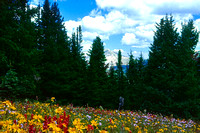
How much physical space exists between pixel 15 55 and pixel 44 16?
12.0 meters

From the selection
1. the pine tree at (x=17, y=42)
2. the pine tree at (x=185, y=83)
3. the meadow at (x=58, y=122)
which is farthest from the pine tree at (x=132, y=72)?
the meadow at (x=58, y=122)

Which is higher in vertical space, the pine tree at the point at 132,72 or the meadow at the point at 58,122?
the pine tree at the point at 132,72

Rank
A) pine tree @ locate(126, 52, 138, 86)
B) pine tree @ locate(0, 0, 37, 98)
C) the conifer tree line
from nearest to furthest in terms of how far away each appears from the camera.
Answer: pine tree @ locate(0, 0, 37, 98)
the conifer tree line
pine tree @ locate(126, 52, 138, 86)

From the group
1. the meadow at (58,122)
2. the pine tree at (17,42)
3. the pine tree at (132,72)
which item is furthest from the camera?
the pine tree at (132,72)

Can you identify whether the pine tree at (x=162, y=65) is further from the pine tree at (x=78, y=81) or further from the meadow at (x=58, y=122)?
the meadow at (x=58, y=122)

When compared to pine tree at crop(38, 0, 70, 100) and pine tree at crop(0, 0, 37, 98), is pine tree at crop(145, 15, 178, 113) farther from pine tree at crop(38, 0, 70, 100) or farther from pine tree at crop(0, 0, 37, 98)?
Answer: pine tree at crop(0, 0, 37, 98)

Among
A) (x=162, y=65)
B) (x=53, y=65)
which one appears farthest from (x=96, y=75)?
(x=162, y=65)

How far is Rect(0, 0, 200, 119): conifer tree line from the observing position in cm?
1388

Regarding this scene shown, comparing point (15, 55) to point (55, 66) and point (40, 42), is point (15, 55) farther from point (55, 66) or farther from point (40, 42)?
point (40, 42)

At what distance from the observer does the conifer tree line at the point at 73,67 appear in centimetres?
1388

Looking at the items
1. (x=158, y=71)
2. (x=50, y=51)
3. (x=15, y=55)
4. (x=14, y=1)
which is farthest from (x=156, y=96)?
(x=14, y=1)

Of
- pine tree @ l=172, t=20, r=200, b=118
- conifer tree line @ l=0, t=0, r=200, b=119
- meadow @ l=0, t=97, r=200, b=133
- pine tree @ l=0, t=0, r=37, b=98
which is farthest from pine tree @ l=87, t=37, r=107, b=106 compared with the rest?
meadow @ l=0, t=97, r=200, b=133

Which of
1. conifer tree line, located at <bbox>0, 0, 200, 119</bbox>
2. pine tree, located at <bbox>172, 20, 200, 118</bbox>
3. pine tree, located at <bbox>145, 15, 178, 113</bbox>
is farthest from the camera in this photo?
pine tree, located at <bbox>145, 15, 178, 113</bbox>

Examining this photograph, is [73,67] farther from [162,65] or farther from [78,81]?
[162,65]
